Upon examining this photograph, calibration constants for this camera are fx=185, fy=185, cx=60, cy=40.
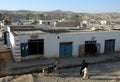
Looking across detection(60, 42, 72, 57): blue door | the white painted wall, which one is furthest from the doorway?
detection(60, 42, 72, 57): blue door

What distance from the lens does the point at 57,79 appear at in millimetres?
14961

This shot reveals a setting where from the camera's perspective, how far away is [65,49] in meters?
21.3

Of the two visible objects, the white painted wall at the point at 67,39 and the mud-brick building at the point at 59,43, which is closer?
the mud-brick building at the point at 59,43

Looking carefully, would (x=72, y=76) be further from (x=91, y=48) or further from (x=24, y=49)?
(x=91, y=48)

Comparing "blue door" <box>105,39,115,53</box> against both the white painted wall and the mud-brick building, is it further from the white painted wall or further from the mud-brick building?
the white painted wall

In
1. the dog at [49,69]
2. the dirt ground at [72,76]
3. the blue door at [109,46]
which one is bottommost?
the dirt ground at [72,76]

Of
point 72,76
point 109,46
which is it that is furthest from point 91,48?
point 72,76

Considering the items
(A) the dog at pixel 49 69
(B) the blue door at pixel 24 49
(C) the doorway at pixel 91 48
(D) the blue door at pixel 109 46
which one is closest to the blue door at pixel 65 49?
(C) the doorway at pixel 91 48

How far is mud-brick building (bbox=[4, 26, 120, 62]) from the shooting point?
19.4 meters

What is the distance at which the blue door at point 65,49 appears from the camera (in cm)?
2127

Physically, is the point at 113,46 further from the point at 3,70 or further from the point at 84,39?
the point at 3,70

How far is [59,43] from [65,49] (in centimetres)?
105

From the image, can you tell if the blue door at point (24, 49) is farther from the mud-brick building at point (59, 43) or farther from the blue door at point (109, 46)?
the blue door at point (109, 46)

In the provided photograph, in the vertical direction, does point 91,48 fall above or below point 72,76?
above
